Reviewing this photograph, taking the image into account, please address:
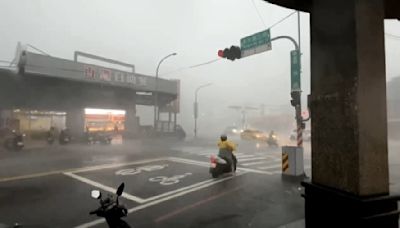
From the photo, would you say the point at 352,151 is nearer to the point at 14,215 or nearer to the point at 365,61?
the point at 365,61

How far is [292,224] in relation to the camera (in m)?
6.07

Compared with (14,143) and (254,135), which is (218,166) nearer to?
(14,143)

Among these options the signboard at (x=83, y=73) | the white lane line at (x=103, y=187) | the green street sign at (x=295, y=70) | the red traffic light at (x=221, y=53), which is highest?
the signboard at (x=83, y=73)

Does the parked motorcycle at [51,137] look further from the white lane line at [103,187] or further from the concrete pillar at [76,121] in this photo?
the white lane line at [103,187]

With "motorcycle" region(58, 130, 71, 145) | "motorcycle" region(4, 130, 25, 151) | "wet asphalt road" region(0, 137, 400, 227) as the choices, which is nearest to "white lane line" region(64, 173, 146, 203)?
"wet asphalt road" region(0, 137, 400, 227)

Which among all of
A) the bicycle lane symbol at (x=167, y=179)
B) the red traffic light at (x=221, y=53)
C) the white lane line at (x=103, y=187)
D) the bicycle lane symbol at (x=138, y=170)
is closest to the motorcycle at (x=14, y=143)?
the white lane line at (x=103, y=187)

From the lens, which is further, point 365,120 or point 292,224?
point 292,224

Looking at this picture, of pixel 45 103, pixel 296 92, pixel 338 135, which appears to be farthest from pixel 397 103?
pixel 338 135

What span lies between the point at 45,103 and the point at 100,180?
19.9 metres

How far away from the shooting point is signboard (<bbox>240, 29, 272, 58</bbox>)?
1404cm

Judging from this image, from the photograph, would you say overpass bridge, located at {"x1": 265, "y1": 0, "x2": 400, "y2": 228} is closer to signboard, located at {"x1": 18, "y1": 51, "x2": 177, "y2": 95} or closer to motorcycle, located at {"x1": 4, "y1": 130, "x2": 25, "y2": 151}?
motorcycle, located at {"x1": 4, "y1": 130, "x2": 25, "y2": 151}

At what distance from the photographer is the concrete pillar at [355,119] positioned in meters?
4.13

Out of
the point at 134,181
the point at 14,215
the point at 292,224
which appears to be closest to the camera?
the point at 292,224

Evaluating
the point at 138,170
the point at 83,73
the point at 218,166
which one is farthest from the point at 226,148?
the point at 83,73
